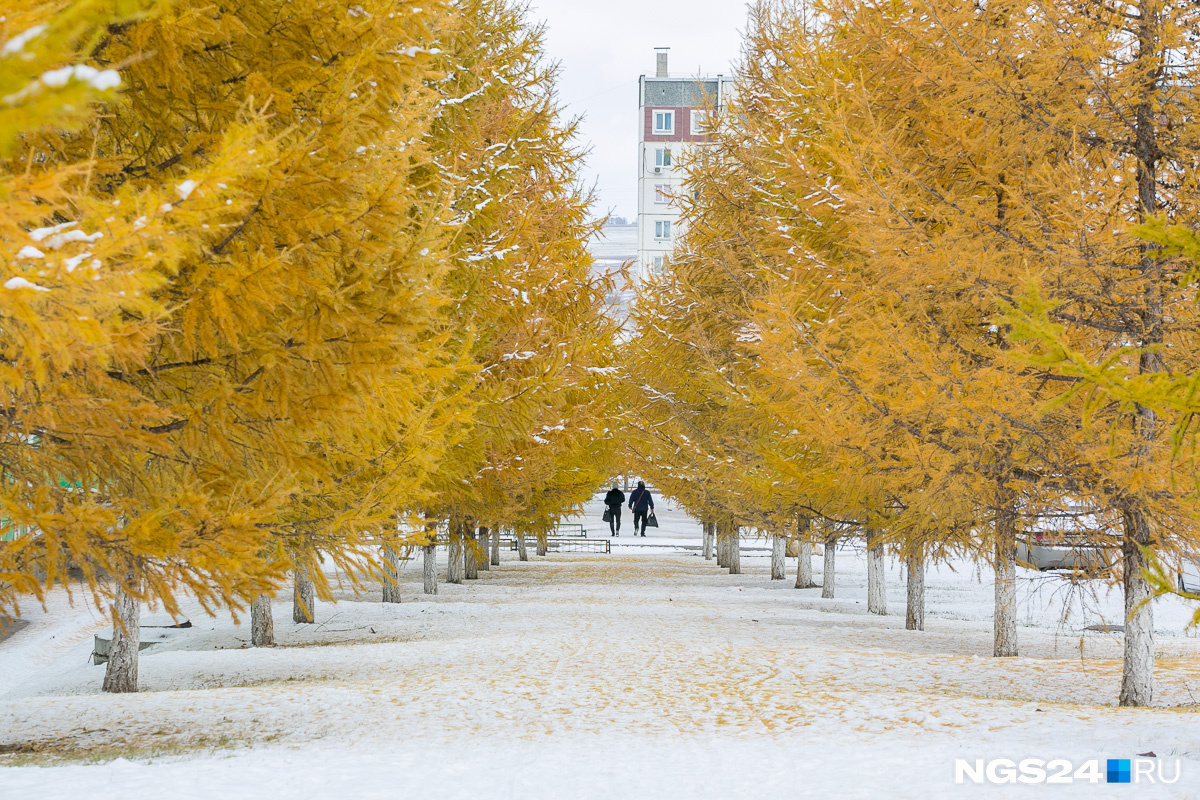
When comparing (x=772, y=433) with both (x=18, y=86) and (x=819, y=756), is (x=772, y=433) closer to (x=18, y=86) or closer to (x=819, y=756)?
(x=819, y=756)

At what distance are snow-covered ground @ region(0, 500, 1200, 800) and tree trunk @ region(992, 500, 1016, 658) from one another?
31 centimetres

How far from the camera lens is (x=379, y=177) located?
20.3 ft

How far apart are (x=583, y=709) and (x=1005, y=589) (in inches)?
201

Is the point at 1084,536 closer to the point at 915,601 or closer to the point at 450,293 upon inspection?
the point at 915,601

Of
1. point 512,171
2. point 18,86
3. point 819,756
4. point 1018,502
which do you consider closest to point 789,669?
point 1018,502

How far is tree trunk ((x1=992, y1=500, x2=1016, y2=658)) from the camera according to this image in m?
9.18

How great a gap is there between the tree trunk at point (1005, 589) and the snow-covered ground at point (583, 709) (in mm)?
313

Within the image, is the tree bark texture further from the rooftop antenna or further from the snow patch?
the rooftop antenna

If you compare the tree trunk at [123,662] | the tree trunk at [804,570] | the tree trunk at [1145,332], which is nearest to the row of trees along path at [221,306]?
the tree trunk at [123,662]

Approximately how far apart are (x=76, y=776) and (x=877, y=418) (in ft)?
20.2

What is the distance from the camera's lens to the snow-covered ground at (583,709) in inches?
213

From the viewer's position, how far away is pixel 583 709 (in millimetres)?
7625

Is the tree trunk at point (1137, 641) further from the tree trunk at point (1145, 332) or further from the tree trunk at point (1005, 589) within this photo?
the tree trunk at point (1005, 589)

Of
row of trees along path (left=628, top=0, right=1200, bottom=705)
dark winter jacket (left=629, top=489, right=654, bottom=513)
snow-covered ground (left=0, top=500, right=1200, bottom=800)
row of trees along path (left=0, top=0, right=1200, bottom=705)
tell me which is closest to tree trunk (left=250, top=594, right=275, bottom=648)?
row of trees along path (left=0, top=0, right=1200, bottom=705)
